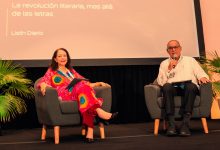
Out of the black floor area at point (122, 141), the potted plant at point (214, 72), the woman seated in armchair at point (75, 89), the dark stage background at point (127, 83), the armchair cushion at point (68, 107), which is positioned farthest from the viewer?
the dark stage background at point (127, 83)

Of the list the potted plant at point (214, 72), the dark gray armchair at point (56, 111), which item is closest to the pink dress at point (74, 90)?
the dark gray armchair at point (56, 111)

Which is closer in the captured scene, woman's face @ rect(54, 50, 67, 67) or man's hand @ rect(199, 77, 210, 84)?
woman's face @ rect(54, 50, 67, 67)

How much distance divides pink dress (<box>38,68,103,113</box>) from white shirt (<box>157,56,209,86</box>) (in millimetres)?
852

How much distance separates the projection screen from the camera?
5.10m

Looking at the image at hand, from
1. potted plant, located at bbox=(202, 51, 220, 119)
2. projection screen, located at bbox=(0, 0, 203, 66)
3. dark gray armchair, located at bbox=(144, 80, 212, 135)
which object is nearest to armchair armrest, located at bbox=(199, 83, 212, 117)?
dark gray armchair, located at bbox=(144, 80, 212, 135)

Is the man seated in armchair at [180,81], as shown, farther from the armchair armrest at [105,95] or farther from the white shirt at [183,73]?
the armchair armrest at [105,95]

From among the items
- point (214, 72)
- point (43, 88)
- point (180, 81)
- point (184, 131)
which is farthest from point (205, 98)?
point (43, 88)

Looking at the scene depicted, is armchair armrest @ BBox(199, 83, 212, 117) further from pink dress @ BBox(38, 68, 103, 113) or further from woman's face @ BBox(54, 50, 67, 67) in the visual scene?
woman's face @ BBox(54, 50, 67, 67)

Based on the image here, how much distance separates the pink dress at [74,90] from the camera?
12.2 ft

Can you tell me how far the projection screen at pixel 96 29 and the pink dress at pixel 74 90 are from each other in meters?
1.14

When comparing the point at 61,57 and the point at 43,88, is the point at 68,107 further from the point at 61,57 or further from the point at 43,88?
the point at 61,57

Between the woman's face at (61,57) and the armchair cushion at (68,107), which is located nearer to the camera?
the armchair cushion at (68,107)

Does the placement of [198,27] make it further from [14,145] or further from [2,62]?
[14,145]

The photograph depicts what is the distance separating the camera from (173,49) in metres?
4.35
